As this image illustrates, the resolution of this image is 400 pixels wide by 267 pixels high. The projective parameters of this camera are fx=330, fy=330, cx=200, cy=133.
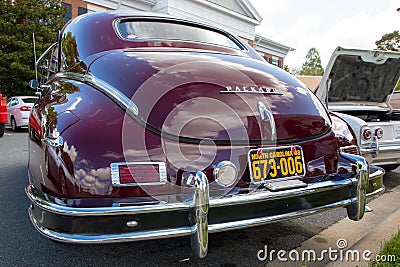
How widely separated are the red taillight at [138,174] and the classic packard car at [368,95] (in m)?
2.58

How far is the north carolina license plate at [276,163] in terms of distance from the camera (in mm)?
1806

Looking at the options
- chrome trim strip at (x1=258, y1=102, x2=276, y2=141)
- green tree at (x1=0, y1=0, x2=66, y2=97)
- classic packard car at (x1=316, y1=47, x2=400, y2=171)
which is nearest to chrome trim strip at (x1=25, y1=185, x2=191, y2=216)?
chrome trim strip at (x1=258, y1=102, x2=276, y2=141)

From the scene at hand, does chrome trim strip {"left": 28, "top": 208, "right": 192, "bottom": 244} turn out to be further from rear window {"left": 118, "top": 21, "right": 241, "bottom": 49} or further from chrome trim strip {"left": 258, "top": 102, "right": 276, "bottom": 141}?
rear window {"left": 118, "top": 21, "right": 241, "bottom": 49}

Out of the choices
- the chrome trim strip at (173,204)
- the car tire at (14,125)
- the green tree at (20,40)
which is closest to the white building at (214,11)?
the green tree at (20,40)

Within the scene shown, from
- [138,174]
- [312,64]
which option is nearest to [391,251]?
[138,174]

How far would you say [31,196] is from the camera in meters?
1.75

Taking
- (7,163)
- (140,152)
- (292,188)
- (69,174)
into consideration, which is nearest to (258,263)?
(292,188)

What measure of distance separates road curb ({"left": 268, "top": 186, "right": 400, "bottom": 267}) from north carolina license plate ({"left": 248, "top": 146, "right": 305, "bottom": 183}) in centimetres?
70

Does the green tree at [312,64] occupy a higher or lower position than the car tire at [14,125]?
higher

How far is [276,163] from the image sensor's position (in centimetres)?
186

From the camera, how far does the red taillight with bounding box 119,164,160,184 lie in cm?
157

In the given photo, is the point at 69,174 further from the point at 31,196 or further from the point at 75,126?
the point at 31,196

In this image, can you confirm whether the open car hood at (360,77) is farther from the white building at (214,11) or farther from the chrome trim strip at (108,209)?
the white building at (214,11)

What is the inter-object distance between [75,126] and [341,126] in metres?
1.76
